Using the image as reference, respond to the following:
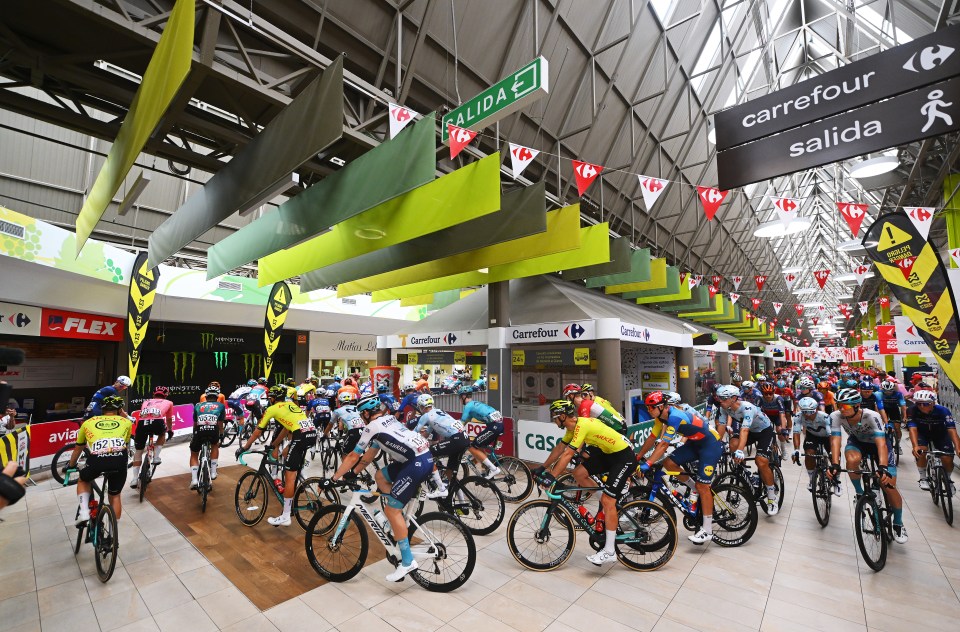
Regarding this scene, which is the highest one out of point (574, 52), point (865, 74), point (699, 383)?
point (574, 52)

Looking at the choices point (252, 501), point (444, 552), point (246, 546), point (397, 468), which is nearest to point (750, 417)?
point (444, 552)

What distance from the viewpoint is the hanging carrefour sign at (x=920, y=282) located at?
262 inches

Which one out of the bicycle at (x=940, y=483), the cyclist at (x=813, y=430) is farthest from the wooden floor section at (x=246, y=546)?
the bicycle at (x=940, y=483)

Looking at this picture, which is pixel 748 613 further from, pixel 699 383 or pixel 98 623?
pixel 699 383

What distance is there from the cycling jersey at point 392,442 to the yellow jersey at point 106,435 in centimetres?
271

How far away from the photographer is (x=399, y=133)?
215 inches

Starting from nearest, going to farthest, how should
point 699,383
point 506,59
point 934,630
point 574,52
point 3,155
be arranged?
point 934,630 → point 506,59 → point 574,52 → point 3,155 → point 699,383

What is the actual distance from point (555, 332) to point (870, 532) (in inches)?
233

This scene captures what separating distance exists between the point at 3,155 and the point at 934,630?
67.8 ft

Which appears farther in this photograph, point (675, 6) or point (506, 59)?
point (675, 6)

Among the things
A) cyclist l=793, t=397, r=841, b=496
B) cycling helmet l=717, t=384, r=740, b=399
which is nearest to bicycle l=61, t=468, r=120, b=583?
cycling helmet l=717, t=384, r=740, b=399

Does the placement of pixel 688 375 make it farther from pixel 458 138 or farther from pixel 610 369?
pixel 458 138

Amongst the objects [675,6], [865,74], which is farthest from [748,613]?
[675,6]

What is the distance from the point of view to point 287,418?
6008mm
